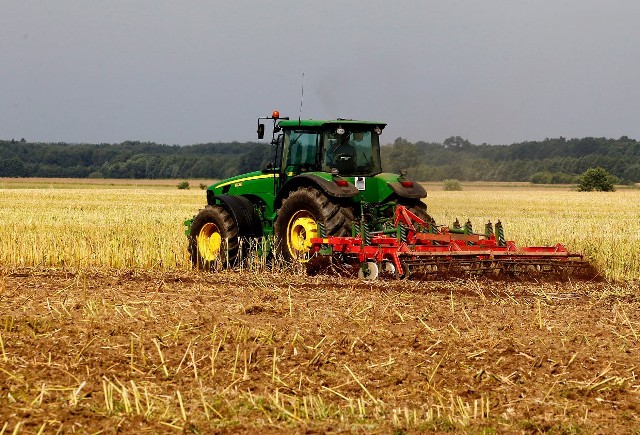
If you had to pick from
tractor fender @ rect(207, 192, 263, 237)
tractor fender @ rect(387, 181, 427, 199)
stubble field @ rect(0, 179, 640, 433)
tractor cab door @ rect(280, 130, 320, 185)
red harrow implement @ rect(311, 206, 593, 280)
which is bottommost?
stubble field @ rect(0, 179, 640, 433)

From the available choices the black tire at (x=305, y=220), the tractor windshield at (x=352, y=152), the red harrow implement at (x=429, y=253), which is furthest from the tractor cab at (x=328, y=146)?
the red harrow implement at (x=429, y=253)

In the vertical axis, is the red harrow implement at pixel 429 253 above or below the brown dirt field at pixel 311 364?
above

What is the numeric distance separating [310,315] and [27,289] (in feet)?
11.1

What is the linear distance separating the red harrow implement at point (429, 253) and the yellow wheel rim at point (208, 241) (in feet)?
8.02

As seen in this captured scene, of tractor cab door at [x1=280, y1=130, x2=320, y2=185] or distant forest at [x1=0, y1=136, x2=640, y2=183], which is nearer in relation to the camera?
tractor cab door at [x1=280, y1=130, x2=320, y2=185]

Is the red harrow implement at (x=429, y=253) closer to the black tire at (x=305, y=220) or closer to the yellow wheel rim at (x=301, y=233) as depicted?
the black tire at (x=305, y=220)

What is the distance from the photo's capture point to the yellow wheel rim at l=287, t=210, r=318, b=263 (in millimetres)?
12133

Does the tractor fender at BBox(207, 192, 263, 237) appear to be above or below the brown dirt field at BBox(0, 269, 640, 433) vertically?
above

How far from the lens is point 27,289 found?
955 cm

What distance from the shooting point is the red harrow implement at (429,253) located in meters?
11.1

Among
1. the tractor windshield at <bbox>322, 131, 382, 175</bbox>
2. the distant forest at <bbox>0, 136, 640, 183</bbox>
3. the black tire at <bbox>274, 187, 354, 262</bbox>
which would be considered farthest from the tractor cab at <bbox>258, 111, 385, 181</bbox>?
the distant forest at <bbox>0, 136, 640, 183</bbox>

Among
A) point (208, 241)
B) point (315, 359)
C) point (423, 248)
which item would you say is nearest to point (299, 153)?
point (208, 241)

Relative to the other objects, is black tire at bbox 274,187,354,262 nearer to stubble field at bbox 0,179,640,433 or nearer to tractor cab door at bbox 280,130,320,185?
tractor cab door at bbox 280,130,320,185

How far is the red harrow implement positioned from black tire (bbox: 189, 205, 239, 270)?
182 cm
